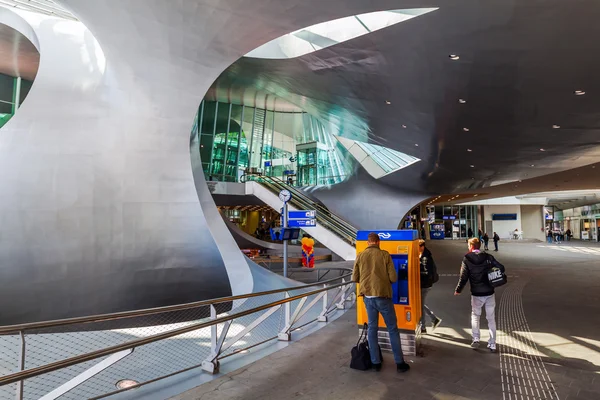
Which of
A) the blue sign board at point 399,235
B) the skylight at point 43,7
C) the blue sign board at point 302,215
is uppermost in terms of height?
the skylight at point 43,7

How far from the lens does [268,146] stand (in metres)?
37.3

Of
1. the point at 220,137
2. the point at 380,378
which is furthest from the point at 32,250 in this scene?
the point at 220,137

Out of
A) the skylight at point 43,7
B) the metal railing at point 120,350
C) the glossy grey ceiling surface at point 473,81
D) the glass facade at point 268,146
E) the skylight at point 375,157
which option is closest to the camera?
the metal railing at point 120,350

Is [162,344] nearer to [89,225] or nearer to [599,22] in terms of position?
[89,225]

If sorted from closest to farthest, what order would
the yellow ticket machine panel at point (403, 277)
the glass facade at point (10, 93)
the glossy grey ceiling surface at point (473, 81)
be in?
the yellow ticket machine panel at point (403, 277) → the glossy grey ceiling surface at point (473, 81) → the glass facade at point (10, 93)

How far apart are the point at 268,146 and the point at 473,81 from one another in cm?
2960

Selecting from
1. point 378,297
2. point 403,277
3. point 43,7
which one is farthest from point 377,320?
point 43,7

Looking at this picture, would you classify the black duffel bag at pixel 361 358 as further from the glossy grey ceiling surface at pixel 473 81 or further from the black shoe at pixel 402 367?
the glossy grey ceiling surface at pixel 473 81

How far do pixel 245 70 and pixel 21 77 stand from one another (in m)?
14.0

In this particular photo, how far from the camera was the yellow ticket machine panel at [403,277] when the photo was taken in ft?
17.2

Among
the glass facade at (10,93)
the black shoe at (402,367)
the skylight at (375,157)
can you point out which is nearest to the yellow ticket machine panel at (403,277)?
the black shoe at (402,367)

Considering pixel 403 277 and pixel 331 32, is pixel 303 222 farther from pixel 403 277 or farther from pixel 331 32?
pixel 403 277

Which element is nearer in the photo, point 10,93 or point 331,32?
point 331,32

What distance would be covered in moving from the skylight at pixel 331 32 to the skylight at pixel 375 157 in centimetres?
1550
